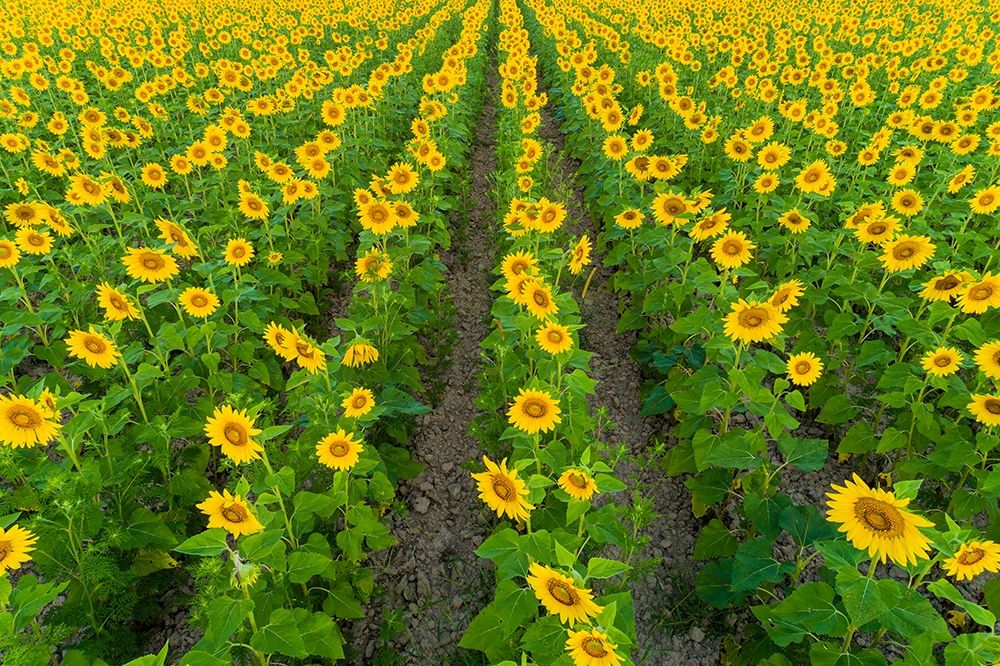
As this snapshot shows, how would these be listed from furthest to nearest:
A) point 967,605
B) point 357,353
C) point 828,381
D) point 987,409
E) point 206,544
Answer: point 828,381 → point 357,353 → point 987,409 → point 206,544 → point 967,605

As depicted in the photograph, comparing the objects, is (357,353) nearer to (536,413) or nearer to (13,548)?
(536,413)

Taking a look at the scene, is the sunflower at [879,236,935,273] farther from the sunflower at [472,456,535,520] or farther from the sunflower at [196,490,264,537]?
the sunflower at [196,490,264,537]

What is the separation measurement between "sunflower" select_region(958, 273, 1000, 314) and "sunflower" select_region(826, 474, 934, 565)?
2.38m

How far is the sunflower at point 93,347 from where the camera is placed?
358 cm

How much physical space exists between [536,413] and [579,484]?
617 millimetres

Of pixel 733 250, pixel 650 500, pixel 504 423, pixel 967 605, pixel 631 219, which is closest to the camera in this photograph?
pixel 967 605

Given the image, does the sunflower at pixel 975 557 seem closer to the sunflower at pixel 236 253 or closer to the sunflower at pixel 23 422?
the sunflower at pixel 23 422

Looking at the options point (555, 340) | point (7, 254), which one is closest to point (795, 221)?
point (555, 340)

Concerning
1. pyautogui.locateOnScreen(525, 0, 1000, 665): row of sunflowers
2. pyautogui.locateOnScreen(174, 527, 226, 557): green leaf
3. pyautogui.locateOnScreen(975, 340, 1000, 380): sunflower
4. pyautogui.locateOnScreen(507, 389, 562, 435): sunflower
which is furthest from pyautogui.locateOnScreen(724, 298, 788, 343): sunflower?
pyautogui.locateOnScreen(174, 527, 226, 557): green leaf

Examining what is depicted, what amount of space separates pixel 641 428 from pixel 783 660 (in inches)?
105

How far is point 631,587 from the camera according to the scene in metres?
3.98

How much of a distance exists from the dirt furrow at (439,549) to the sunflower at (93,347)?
7.84 feet

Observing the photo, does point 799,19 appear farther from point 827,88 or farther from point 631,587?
point 631,587

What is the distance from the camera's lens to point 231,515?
2.61 meters
